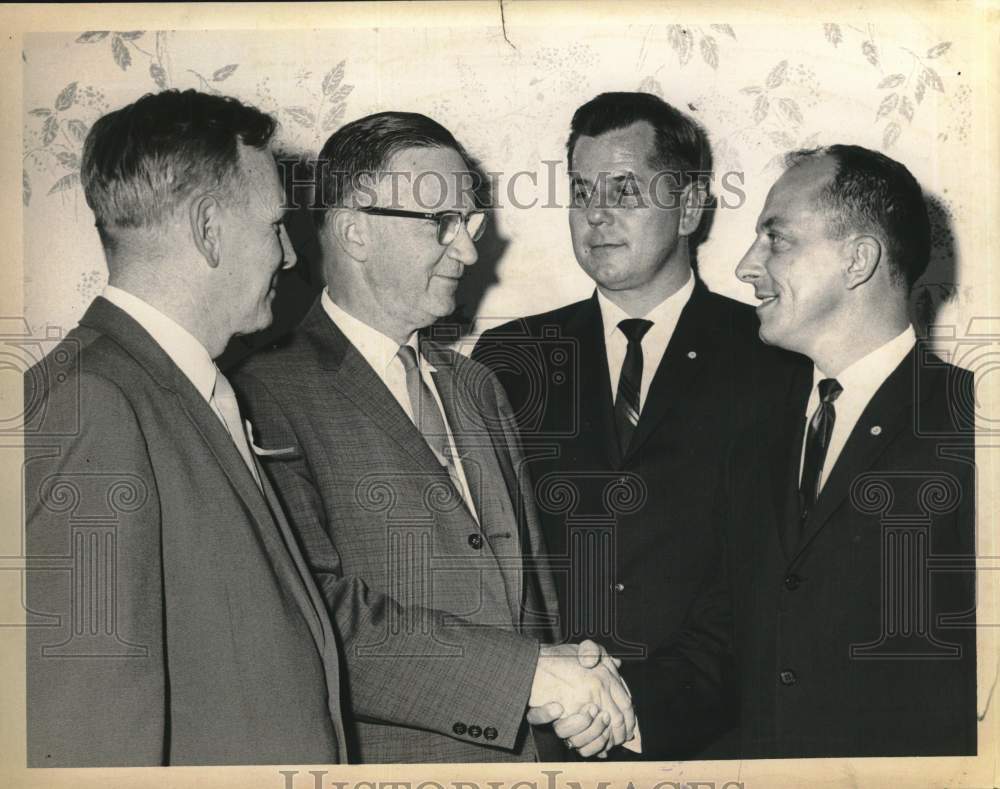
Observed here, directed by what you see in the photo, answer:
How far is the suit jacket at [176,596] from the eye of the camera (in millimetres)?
2584

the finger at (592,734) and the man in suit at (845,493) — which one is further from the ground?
the man in suit at (845,493)

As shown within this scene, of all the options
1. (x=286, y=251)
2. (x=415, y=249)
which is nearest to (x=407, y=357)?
(x=415, y=249)

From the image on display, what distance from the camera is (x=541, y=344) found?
2.95 meters

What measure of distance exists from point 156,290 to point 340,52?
0.75 meters

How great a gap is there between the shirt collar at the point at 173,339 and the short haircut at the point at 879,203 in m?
1.48

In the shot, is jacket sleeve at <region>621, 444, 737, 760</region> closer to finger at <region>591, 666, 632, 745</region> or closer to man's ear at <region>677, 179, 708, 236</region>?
finger at <region>591, 666, 632, 745</region>

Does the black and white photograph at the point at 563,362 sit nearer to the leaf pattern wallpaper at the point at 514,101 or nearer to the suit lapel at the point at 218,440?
the leaf pattern wallpaper at the point at 514,101

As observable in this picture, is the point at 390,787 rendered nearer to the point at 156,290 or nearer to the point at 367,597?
the point at 367,597

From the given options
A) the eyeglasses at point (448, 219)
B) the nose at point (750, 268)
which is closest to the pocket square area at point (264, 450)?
the eyeglasses at point (448, 219)

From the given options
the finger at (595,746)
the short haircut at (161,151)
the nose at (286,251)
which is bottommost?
the finger at (595,746)

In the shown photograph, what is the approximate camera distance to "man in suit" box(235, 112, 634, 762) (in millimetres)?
2809

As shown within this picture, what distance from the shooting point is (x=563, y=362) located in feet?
9.65

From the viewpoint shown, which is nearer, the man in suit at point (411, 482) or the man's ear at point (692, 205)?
the man in suit at point (411, 482)

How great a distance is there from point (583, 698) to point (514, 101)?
1.43 metres
